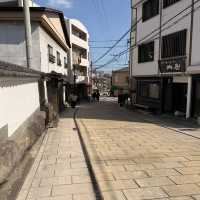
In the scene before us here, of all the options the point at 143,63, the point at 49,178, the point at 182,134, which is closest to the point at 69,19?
the point at 143,63

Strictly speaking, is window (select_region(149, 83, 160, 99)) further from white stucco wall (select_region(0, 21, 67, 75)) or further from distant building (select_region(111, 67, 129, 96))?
distant building (select_region(111, 67, 129, 96))

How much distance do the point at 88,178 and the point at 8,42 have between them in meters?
11.1

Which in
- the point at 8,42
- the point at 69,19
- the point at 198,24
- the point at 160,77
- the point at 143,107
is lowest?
the point at 143,107

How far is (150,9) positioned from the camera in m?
20.5

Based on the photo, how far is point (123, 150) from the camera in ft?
25.8

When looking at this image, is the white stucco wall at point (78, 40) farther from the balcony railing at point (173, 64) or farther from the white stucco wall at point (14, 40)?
the white stucco wall at point (14, 40)

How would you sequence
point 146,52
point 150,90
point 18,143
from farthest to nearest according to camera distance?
point 150,90
point 146,52
point 18,143

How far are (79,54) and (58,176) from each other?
4031 cm

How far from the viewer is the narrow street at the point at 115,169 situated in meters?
4.84

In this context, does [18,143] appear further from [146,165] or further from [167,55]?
[167,55]

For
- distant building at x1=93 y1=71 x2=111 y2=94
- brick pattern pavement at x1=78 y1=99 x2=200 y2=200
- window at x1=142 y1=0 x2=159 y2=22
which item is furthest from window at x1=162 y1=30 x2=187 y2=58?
distant building at x1=93 y1=71 x2=111 y2=94

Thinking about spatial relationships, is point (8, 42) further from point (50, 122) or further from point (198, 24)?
point (198, 24)

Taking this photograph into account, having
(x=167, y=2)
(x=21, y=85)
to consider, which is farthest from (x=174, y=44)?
(x=21, y=85)

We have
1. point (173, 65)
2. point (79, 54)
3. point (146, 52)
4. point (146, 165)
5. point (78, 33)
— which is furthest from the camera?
point (78, 33)
